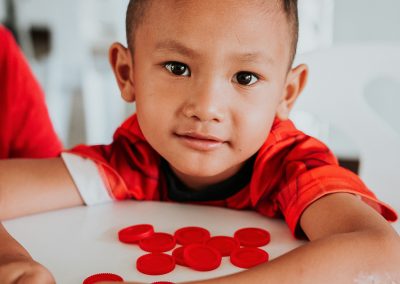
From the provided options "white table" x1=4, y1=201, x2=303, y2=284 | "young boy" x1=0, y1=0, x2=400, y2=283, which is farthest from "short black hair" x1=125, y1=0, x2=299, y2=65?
"white table" x1=4, y1=201, x2=303, y2=284

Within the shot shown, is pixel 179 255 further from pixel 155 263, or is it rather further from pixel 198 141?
pixel 198 141

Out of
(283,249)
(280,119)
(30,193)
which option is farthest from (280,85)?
(30,193)

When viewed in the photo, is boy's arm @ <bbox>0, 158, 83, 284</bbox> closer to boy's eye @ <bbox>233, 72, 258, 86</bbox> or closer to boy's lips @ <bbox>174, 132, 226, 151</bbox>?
boy's lips @ <bbox>174, 132, 226, 151</bbox>

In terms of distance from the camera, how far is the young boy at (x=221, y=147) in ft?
2.27

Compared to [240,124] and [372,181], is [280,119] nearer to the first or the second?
[240,124]

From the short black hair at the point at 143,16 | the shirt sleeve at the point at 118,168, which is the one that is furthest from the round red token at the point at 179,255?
the short black hair at the point at 143,16

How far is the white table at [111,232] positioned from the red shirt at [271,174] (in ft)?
0.11

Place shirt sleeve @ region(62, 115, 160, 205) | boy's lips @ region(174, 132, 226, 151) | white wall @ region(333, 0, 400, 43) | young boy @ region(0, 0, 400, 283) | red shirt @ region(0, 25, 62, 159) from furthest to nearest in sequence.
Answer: white wall @ region(333, 0, 400, 43) < red shirt @ region(0, 25, 62, 159) < shirt sleeve @ region(62, 115, 160, 205) < boy's lips @ region(174, 132, 226, 151) < young boy @ region(0, 0, 400, 283)

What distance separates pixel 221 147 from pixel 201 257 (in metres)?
0.20

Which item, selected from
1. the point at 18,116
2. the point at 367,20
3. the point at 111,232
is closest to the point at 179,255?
the point at 111,232

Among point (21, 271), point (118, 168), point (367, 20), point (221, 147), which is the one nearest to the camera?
point (21, 271)

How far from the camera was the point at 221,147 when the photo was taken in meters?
0.81

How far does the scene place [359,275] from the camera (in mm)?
602

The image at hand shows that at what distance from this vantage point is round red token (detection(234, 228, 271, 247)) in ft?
2.38
